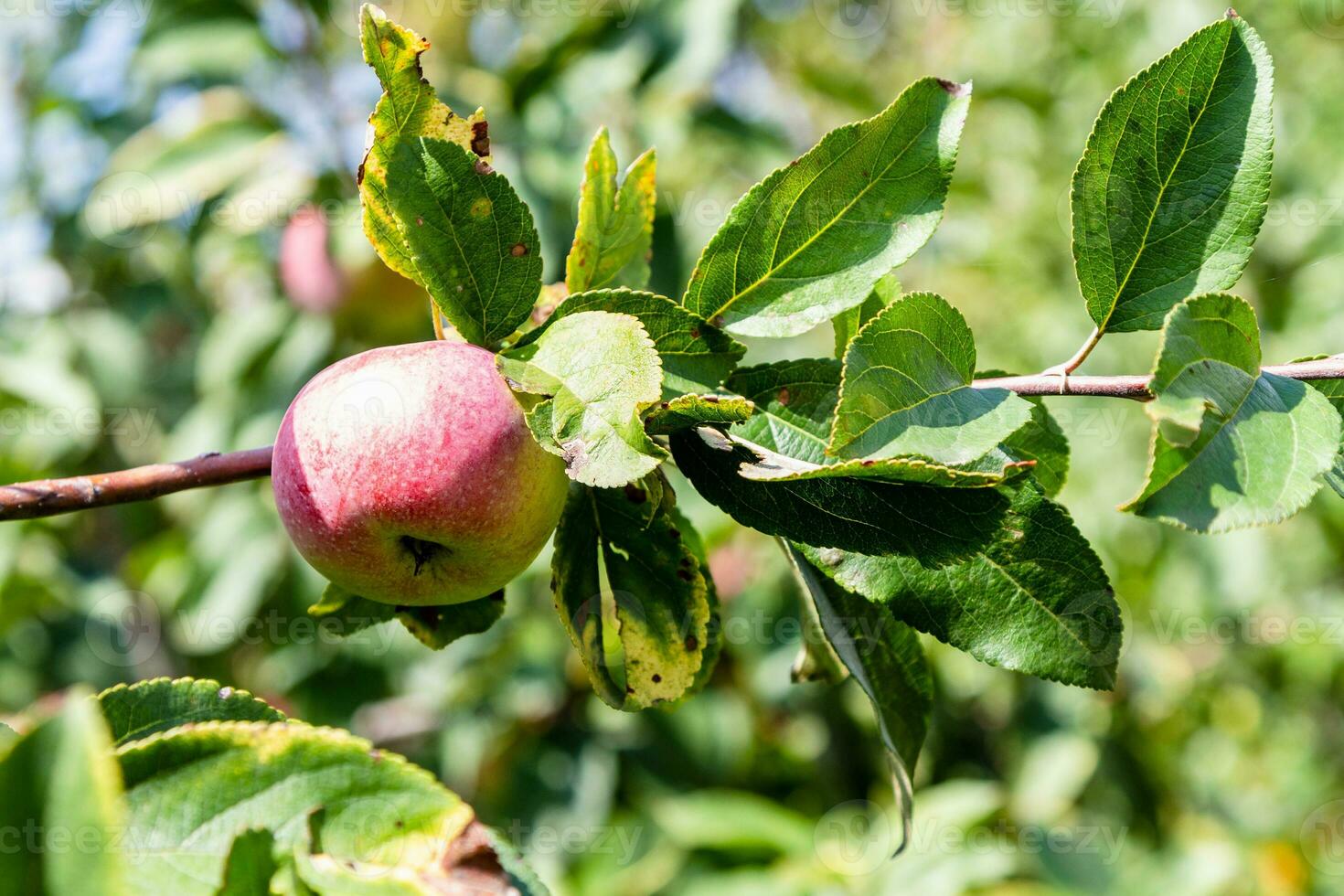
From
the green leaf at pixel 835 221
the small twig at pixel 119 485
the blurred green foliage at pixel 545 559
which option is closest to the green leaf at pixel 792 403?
the green leaf at pixel 835 221

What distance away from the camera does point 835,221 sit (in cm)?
83

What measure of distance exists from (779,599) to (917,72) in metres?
3.60

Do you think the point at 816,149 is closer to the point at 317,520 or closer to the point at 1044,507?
the point at 1044,507

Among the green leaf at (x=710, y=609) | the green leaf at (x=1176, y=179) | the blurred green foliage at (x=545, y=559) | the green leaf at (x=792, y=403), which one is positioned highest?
the green leaf at (x=1176, y=179)

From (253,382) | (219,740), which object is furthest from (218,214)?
(219,740)

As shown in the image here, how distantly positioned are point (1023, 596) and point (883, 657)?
6.2 inches

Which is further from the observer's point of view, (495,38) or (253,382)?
(495,38)

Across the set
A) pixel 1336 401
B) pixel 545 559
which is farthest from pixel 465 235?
pixel 545 559

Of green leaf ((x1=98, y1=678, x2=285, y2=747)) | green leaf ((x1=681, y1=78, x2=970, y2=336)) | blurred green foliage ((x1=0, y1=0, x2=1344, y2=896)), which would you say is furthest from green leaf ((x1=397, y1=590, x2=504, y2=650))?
blurred green foliage ((x1=0, y1=0, x2=1344, y2=896))

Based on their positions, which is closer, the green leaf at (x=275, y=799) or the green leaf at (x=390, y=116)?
the green leaf at (x=275, y=799)

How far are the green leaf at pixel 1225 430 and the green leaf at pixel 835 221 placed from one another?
0.65 feet

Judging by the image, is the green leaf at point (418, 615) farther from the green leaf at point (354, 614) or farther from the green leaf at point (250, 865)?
the green leaf at point (250, 865)

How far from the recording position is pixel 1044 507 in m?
0.75

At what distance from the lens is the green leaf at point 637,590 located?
2.81 ft
